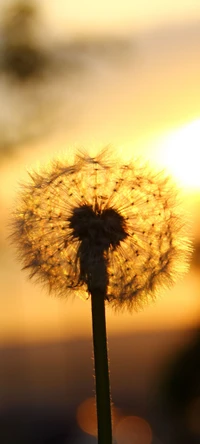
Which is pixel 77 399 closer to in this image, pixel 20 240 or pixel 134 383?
pixel 134 383

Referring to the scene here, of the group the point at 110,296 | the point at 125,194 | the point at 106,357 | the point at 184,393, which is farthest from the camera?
the point at 184,393

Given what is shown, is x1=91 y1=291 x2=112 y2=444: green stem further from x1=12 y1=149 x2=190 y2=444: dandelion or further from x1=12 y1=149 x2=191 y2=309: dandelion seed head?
x1=12 y1=149 x2=191 y2=309: dandelion seed head

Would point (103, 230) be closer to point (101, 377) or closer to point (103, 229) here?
point (103, 229)

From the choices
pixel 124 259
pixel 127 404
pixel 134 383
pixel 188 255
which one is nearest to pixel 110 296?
pixel 124 259

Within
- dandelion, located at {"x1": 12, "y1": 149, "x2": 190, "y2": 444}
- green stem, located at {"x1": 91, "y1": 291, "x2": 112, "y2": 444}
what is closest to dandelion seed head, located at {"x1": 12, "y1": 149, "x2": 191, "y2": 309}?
dandelion, located at {"x1": 12, "y1": 149, "x2": 190, "y2": 444}

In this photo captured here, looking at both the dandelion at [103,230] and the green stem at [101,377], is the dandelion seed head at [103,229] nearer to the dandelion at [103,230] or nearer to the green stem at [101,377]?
the dandelion at [103,230]

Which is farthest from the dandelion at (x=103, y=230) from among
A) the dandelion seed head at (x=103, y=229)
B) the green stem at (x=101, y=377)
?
the green stem at (x=101, y=377)

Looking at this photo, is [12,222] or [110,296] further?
[12,222]
